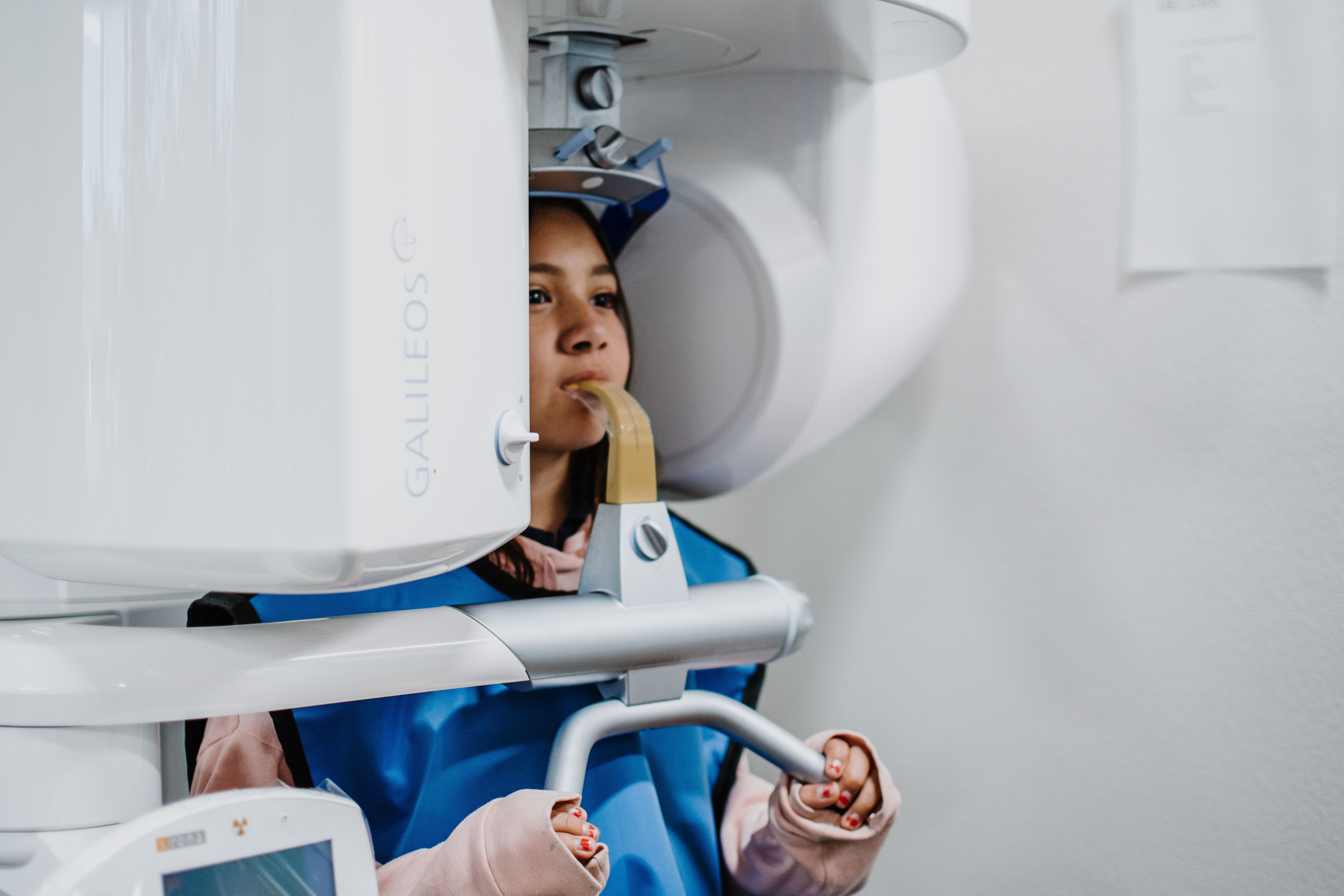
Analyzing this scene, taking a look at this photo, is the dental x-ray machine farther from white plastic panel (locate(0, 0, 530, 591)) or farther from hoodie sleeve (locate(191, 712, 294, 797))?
hoodie sleeve (locate(191, 712, 294, 797))

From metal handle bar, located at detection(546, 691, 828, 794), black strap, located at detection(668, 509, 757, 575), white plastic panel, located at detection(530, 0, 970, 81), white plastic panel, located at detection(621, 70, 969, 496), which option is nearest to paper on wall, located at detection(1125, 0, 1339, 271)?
white plastic panel, located at detection(621, 70, 969, 496)

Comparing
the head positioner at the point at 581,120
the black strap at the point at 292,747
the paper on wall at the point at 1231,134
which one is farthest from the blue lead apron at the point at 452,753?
the paper on wall at the point at 1231,134

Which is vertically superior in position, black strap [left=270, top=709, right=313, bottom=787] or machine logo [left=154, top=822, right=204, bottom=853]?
machine logo [left=154, top=822, right=204, bottom=853]

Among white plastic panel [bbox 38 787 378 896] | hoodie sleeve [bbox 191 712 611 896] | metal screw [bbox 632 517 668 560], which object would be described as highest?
metal screw [bbox 632 517 668 560]

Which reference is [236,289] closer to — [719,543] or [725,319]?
[725,319]

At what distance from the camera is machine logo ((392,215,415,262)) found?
1.61 ft

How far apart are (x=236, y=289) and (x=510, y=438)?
0.17 metres

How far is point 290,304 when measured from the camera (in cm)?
47

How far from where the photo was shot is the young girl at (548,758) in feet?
2.33

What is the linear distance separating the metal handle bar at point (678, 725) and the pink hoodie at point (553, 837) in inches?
1.9

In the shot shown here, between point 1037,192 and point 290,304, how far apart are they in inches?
35.4

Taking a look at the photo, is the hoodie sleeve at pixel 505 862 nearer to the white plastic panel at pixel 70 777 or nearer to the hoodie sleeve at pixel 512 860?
the hoodie sleeve at pixel 512 860

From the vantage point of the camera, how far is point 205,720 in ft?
2.61

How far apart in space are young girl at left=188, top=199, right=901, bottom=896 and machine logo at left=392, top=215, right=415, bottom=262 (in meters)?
0.35
